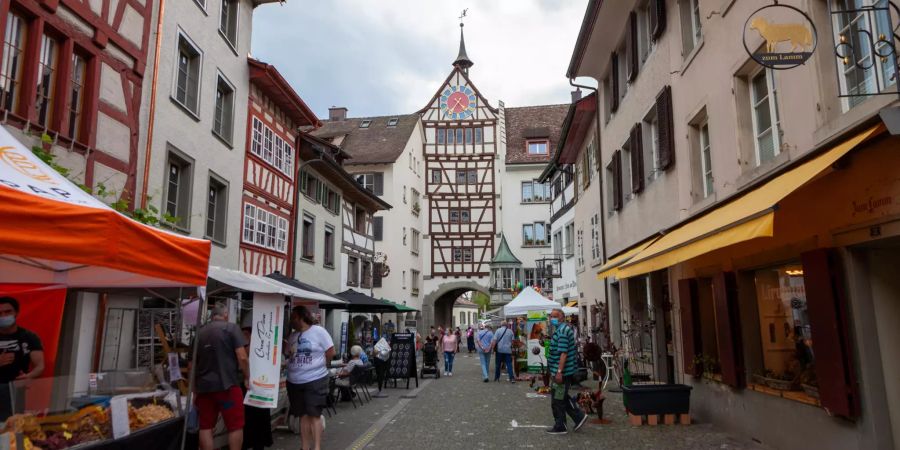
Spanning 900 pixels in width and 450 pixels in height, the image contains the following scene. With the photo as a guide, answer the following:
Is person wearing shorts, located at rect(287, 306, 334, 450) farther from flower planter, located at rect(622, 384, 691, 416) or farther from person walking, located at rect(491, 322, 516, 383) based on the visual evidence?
person walking, located at rect(491, 322, 516, 383)

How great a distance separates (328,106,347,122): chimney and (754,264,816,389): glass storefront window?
4047cm

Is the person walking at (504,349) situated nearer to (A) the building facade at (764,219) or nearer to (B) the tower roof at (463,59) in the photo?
(A) the building facade at (764,219)

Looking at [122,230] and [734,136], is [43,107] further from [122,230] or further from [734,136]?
[734,136]

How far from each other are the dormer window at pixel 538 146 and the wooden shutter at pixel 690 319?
33.8 m

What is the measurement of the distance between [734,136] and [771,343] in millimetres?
2699

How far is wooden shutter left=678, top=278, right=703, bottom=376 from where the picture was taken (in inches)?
380

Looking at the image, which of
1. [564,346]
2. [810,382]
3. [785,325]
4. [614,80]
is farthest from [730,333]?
[614,80]

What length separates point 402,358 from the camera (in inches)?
635

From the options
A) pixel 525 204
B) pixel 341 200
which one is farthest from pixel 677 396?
pixel 525 204

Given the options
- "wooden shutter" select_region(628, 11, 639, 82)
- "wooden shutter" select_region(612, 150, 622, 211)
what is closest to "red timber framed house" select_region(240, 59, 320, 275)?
"wooden shutter" select_region(628, 11, 639, 82)

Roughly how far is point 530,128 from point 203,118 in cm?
3301

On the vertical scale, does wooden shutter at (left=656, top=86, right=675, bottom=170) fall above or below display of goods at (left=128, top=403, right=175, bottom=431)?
above

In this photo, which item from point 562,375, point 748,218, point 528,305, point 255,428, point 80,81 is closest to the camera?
point 748,218

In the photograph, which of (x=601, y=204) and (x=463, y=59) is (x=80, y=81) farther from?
(x=463, y=59)
